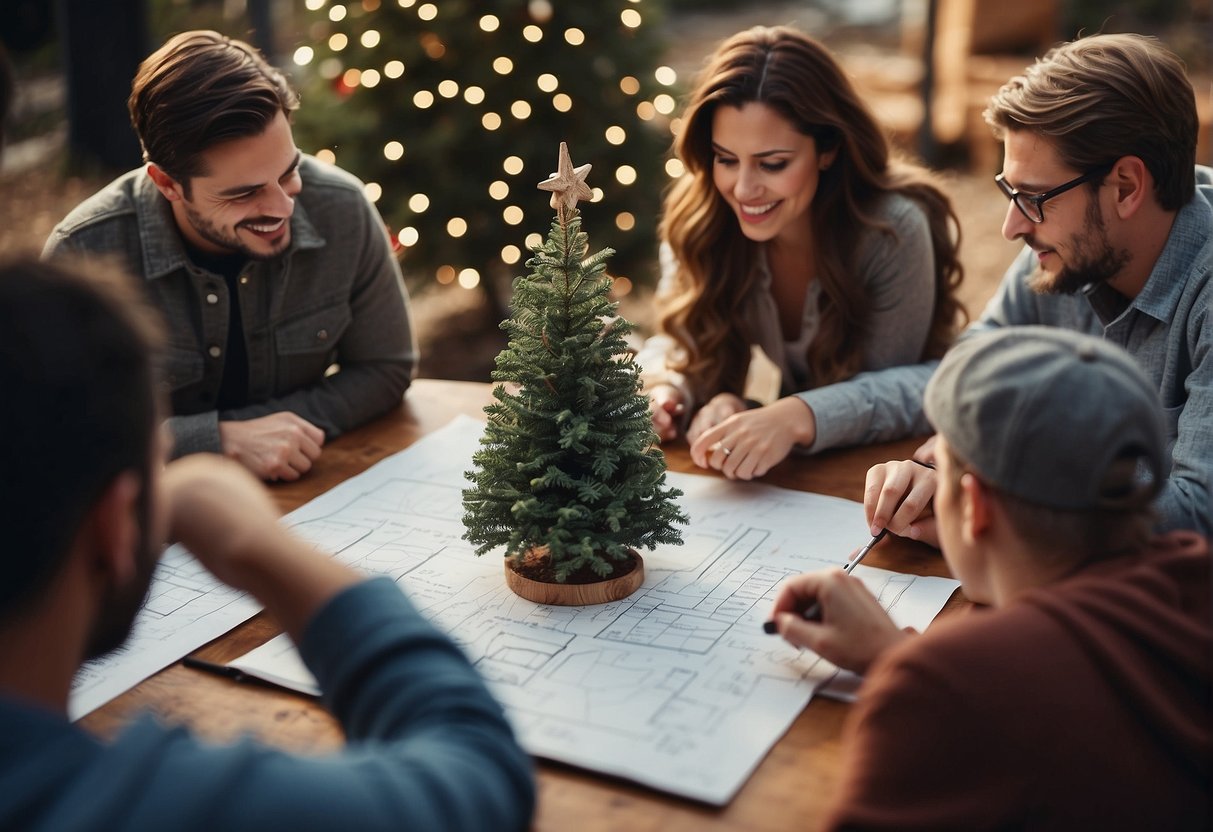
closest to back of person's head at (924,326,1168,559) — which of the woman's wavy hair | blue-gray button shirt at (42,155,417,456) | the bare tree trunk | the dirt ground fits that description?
the woman's wavy hair

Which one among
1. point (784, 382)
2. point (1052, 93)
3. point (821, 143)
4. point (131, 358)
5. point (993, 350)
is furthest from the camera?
point (784, 382)

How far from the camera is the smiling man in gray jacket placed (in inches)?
86.5

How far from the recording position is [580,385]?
1.69 metres

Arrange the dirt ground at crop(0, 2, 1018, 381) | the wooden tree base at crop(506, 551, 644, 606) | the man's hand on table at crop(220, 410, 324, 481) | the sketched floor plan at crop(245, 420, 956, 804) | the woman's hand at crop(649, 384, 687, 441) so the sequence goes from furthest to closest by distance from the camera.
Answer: the dirt ground at crop(0, 2, 1018, 381), the woman's hand at crop(649, 384, 687, 441), the man's hand on table at crop(220, 410, 324, 481), the wooden tree base at crop(506, 551, 644, 606), the sketched floor plan at crop(245, 420, 956, 804)

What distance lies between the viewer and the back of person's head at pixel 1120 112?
2.01 metres

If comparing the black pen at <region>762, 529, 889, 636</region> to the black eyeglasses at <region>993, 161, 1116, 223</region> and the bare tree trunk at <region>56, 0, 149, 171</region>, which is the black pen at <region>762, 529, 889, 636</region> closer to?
the black eyeglasses at <region>993, 161, 1116, 223</region>

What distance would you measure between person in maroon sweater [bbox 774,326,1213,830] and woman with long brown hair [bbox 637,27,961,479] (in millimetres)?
1016

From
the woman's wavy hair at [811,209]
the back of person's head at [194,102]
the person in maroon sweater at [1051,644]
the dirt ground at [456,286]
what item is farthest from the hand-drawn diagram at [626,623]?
the dirt ground at [456,286]

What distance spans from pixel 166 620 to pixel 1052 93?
1.71m

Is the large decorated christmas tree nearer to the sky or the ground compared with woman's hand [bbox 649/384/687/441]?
nearer to the sky

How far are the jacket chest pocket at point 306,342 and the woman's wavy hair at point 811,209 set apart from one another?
0.74 meters

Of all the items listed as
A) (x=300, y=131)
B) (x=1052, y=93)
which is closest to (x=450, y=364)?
(x=300, y=131)

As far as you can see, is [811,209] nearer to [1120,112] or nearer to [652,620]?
[1120,112]

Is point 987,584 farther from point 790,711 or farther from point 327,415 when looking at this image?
point 327,415
